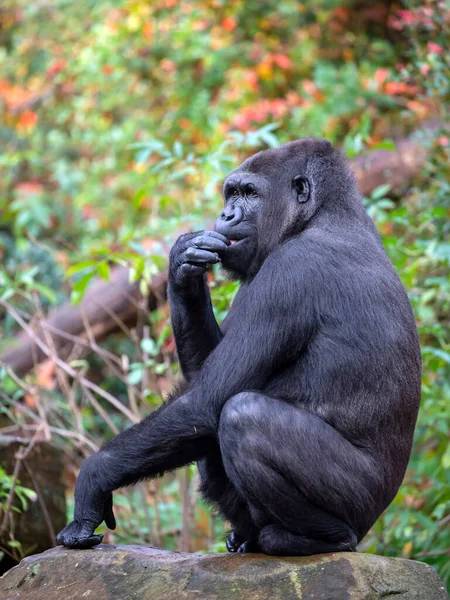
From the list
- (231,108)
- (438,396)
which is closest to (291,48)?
(231,108)

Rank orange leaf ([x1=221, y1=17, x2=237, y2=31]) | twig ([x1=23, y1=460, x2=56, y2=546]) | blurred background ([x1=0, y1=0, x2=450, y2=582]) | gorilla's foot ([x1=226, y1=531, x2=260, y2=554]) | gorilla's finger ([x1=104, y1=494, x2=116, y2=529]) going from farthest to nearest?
orange leaf ([x1=221, y1=17, x2=237, y2=31])
blurred background ([x1=0, y1=0, x2=450, y2=582])
twig ([x1=23, y1=460, x2=56, y2=546])
gorilla's foot ([x1=226, y1=531, x2=260, y2=554])
gorilla's finger ([x1=104, y1=494, x2=116, y2=529])

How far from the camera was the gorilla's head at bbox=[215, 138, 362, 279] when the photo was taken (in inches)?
158

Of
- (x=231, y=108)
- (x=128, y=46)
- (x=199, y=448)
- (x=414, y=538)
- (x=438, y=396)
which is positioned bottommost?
(x=414, y=538)

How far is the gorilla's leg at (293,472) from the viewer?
11.0ft

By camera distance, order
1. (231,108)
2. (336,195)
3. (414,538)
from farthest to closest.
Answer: (231,108) < (414,538) < (336,195)

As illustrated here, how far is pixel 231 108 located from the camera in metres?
11.1

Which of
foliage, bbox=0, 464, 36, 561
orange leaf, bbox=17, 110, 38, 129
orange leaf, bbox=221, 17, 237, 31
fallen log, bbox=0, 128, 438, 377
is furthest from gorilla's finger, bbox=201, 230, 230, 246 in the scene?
orange leaf, bbox=17, 110, 38, 129

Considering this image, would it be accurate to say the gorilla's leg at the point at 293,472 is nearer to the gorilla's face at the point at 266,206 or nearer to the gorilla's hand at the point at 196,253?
the gorilla's hand at the point at 196,253

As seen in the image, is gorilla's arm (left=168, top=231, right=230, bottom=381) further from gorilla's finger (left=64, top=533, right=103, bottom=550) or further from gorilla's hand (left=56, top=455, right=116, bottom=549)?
gorilla's finger (left=64, top=533, right=103, bottom=550)

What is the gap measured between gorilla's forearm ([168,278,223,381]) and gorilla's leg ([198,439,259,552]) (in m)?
0.47

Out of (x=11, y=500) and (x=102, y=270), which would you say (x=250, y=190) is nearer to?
(x=102, y=270)

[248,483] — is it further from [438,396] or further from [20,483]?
[438,396]

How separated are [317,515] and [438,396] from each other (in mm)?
2585

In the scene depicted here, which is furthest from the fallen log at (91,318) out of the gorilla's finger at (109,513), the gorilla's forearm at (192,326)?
the gorilla's finger at (109,513)
